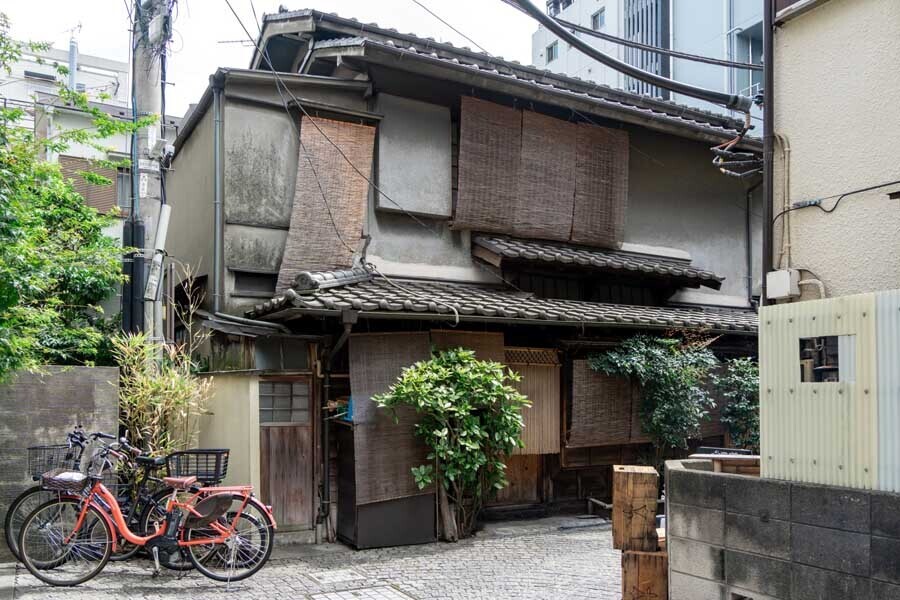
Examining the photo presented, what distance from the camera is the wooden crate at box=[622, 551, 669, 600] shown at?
645 cm

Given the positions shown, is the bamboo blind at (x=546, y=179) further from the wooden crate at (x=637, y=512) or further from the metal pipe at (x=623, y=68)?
the wooden crate at (x=637, y=512)

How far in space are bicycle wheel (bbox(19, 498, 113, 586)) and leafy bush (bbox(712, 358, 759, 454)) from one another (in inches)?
399

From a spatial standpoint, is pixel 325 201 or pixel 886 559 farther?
pixel 325 201

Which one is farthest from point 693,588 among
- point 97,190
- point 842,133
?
point 97,190

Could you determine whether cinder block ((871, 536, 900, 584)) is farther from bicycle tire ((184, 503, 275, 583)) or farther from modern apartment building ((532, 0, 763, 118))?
modern apartment building ((532, 0, 763, 118))

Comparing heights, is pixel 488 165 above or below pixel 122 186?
below

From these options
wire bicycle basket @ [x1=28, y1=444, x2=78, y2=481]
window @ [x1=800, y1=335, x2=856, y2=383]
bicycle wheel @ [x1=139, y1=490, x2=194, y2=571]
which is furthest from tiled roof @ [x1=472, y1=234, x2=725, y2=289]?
wire bicycle basket @ [x1=28, y1=444, x2=78, y2=481]

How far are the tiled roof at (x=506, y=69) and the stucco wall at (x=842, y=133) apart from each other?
5.88 metres

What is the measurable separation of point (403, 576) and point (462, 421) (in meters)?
2.32

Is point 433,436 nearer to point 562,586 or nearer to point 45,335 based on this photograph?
point 562,586

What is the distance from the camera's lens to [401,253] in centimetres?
1195

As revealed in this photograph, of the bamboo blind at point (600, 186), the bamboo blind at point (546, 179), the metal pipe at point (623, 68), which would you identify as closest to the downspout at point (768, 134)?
the metal pipe at point (623, 68)

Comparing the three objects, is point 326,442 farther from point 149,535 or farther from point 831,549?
point 831,549

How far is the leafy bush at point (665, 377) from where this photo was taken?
39.2 ft
